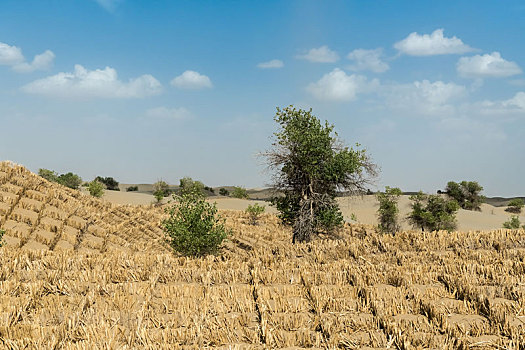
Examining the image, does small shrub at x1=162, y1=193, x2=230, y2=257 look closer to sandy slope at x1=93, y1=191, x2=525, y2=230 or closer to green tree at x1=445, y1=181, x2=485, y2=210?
sandy slope at x1=93, y1=191, x2=525, y2=230

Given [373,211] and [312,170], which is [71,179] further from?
[312,170]

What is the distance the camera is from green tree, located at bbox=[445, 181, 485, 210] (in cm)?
5994

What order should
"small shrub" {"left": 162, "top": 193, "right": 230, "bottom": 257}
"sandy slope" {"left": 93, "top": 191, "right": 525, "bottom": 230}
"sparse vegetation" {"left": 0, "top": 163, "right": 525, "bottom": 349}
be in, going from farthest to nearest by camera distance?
"sandy slope" {"left": 93, "top": 191, "right": 525, "bottom": 230} < "small shrub" {"left": 162, "top": 193, "right": 230, "bottom": 257} < "sparse vegetation" {"left": 0, "top": 163, "right": 525, "bottom": 349}

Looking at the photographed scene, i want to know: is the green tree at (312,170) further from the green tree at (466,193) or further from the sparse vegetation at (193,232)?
the green tree at (466,193)

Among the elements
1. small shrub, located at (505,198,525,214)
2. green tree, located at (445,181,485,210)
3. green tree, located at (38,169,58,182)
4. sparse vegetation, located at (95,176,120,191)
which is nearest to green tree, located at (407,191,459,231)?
green tree, located at (445,181,485,210)

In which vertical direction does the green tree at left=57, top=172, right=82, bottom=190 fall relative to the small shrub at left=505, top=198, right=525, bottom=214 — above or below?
above

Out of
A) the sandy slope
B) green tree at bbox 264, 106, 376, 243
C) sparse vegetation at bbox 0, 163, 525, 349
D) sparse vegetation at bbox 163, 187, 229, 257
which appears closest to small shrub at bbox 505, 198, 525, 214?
the sandy slope

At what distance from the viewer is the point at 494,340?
4.86 metres

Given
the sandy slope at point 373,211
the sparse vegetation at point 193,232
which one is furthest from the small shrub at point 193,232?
the sandy slope at point 373,211

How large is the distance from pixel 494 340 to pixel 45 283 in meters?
6.88

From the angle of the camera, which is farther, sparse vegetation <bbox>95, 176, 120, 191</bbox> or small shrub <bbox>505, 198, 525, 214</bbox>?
sparse vegetation <bbox>95, 176, 120, 191</bbox>

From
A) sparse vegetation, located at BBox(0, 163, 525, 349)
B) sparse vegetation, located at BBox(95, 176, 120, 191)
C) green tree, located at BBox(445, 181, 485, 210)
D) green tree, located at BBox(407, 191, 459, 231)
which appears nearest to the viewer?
sparse vegetation, located at BBox(0, 163, 525, 349)

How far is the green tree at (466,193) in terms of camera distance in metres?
59.9

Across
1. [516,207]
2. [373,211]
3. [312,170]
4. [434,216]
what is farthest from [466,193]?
[312,170]
